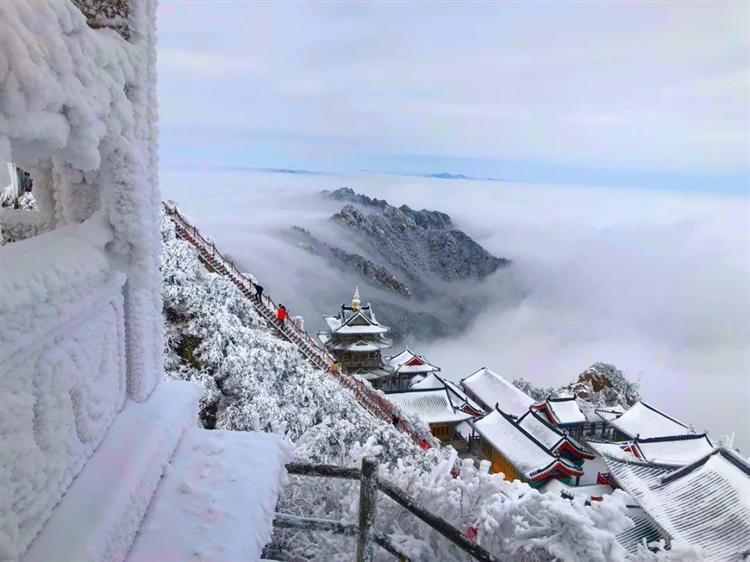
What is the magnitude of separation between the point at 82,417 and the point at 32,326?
104cm

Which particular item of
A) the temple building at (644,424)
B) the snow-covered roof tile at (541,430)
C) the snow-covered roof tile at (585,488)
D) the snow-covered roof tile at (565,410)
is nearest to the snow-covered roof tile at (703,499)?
the snow-covered roof tile at (585,488)

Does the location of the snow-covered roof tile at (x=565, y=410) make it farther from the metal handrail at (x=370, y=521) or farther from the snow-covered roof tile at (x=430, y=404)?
the metal handrail at (x=370, y=521)

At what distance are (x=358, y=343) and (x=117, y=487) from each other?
22677 mm

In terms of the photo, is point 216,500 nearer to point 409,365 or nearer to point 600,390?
point 409,365

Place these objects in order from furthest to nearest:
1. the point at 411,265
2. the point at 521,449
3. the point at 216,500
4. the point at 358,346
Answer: the point at 411,265 → the point at 358,346 → the point at 521,449 → the point at 216,500

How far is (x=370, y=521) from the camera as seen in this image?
3404mm

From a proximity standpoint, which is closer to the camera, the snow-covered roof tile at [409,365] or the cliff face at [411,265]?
the snow-covered roof tile at [409,365]

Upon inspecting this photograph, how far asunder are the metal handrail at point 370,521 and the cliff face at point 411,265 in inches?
1855

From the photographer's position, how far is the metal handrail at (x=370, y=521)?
304 centimetres

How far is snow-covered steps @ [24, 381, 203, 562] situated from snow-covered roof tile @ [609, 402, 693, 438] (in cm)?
2506

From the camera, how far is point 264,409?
9.62 meters

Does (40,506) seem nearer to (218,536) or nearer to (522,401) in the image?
(218,536)

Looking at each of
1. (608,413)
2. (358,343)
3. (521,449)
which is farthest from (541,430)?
(358,343)

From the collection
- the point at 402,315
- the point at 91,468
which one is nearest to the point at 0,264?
the point at 91,468
